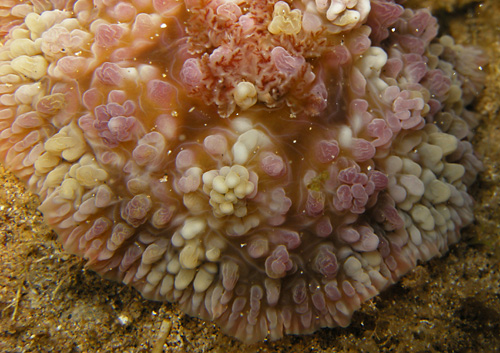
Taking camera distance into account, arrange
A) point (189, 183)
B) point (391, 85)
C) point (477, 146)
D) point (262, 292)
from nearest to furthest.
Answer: point (189, 183) → point (262, 292) → point (391, 85) → point (477, 146)

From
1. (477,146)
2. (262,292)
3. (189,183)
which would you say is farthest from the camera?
(477,146)

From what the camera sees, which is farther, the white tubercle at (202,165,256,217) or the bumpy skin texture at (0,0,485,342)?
the bumpy skin texture at (0,0,485,342)

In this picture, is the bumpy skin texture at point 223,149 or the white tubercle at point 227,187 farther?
the bumpy skin texture at point 223,149

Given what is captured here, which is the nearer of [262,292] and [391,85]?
[262,292]

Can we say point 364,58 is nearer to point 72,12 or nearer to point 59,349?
point 72,12

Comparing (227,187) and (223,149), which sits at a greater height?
(223,149)

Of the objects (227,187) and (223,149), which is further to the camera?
(223,149)

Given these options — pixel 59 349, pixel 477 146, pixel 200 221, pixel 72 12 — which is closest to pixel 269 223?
pixel 200 221

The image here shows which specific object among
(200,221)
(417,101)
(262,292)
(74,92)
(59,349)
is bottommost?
(59,349)
